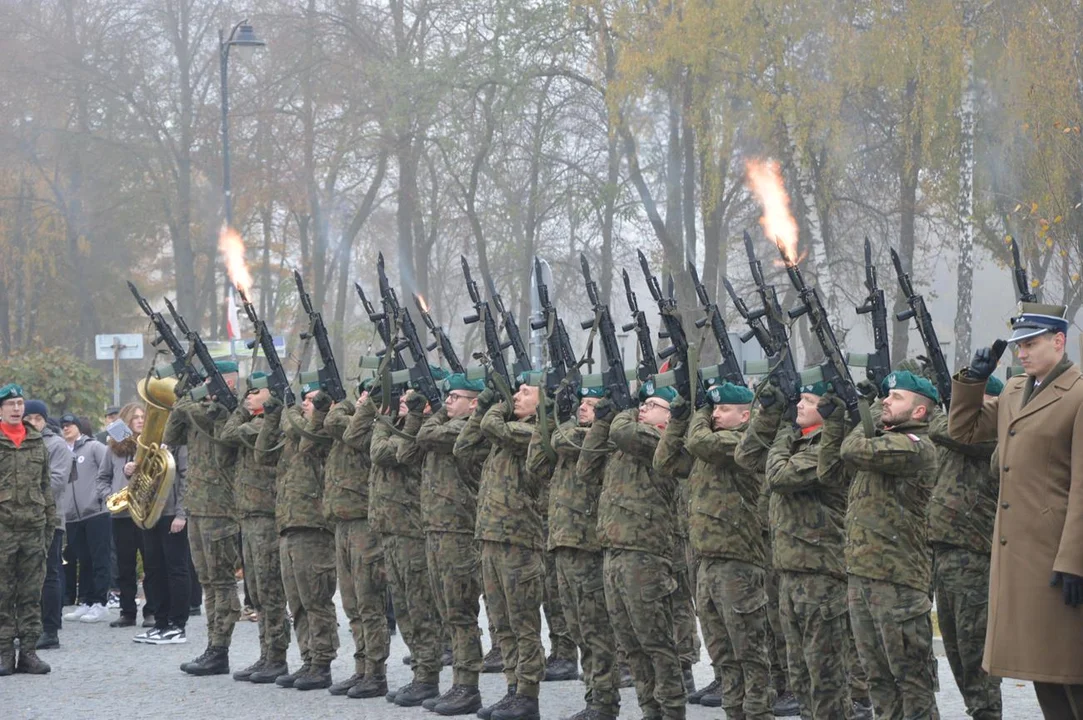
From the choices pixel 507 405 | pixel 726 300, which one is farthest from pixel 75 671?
pixel 726 300

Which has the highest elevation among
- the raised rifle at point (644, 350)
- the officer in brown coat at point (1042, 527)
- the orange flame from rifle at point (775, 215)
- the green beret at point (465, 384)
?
the orange flame from rifle at point (775, 215)

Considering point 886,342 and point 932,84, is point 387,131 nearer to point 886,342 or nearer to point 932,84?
point 932,84

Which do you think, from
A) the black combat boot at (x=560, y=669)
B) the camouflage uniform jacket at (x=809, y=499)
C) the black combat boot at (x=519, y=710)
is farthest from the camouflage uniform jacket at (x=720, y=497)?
the black combat boot at (x=560, y=669)

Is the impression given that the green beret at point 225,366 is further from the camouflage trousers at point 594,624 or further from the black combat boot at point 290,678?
the camouflage trousers at point 594,624

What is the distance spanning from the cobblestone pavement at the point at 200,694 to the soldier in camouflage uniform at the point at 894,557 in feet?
6.35

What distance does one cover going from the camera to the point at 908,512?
24.2 ft

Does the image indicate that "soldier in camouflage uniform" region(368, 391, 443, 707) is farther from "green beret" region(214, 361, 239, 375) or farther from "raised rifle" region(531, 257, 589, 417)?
"green beret" region(214, 361, 239, 375)

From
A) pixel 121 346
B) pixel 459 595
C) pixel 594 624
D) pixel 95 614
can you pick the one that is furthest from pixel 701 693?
pixel 121 346

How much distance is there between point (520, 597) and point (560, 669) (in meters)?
1.66

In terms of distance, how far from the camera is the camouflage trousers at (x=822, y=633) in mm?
7590

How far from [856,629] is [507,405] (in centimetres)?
282

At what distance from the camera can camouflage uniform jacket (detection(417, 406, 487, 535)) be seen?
383 inches

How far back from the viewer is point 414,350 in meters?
10.7

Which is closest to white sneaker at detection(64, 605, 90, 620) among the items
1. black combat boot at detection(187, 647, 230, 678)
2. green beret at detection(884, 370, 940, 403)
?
black combat boot at detection(187, 647, 230, 678)
